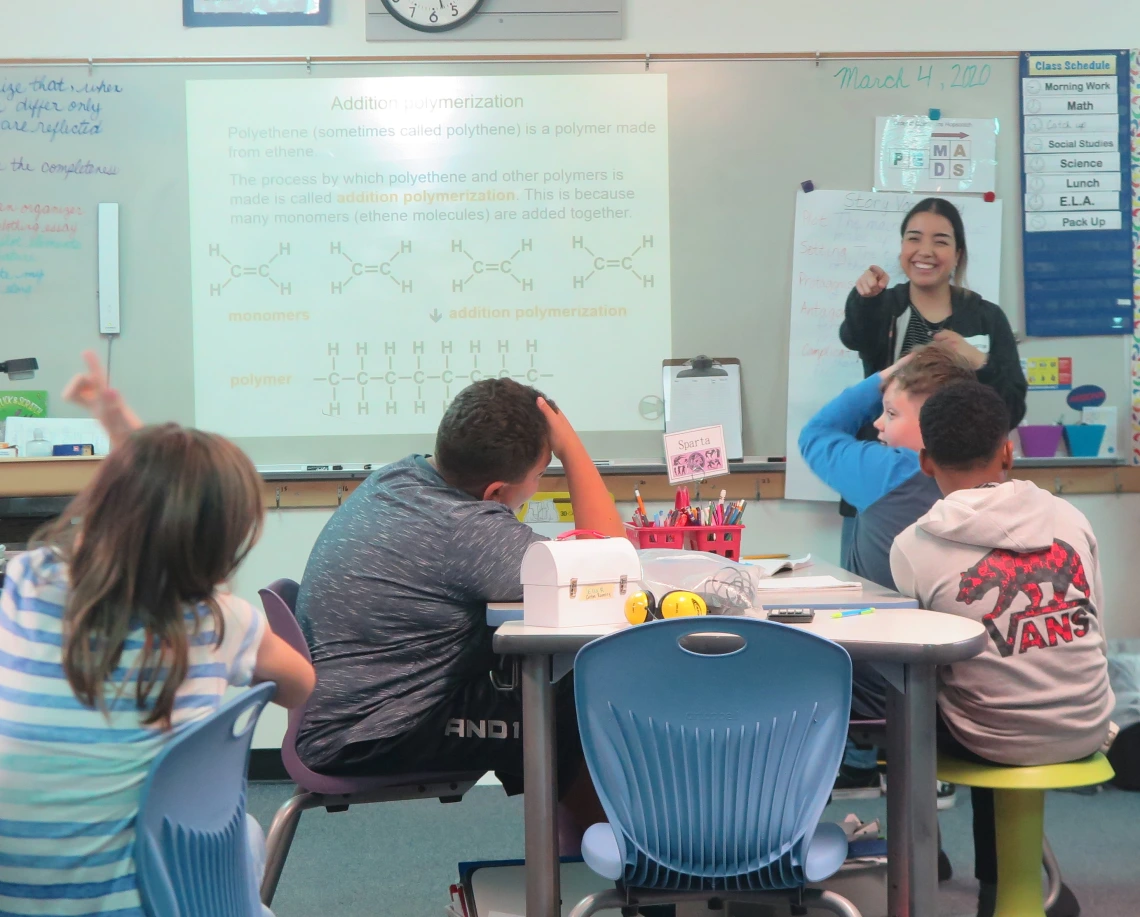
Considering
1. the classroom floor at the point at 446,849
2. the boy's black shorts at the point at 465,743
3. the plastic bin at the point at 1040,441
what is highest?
the plastic bin at the point at 1040,441

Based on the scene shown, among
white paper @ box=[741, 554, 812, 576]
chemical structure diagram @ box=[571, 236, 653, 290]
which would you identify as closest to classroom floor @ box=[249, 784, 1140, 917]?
white paper @ box=[741, 554, 812, 576]

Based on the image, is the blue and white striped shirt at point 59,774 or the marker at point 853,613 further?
the marker at point 853,613

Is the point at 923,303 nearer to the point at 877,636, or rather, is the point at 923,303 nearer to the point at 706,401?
the point at 706,401

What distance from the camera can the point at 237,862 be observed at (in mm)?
1186

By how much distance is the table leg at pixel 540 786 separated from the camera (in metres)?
1.70

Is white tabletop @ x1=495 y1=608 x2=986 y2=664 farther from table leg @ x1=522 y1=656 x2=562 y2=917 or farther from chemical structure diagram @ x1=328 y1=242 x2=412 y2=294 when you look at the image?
chemical structure diagram @ x1=328 y1=242 x2=412 y2=294

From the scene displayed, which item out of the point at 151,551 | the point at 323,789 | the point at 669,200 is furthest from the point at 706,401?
the point at 151,551

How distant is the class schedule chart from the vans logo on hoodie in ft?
6.27

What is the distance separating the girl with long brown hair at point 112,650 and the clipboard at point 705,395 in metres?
2.41

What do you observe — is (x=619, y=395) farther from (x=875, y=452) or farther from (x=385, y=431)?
(x=875, y=452)

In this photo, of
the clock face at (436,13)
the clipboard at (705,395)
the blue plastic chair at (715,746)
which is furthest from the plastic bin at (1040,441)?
the blue plastic chair at (715,746)

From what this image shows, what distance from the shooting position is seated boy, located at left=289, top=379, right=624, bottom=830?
191 centimetres

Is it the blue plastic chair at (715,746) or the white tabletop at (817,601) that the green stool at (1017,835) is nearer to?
the white tabletop at (817,601)

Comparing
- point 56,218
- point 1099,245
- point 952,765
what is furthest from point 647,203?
point 952,765
